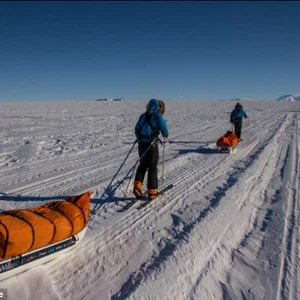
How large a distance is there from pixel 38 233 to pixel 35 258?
0.96 feet

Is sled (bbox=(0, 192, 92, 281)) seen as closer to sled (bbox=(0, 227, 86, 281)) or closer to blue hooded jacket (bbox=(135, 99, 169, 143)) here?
sled (bbox=(0, 227, 86, 281))

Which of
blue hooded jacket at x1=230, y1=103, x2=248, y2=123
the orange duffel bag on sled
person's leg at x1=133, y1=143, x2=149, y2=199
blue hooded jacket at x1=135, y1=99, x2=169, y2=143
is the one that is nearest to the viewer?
the orange duffel bag on sled

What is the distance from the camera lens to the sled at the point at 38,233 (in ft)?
9.35

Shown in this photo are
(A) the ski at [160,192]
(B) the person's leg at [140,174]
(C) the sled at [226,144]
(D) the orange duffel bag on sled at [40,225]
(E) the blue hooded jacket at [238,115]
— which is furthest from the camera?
(E) the blue hooded jacket at [238,115]

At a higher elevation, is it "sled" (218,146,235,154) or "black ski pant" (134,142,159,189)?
"black ski pant" (134,142,159,189)

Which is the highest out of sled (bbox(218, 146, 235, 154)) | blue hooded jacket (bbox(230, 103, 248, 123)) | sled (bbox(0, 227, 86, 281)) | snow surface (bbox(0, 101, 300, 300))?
blue hooded jacket (bbox(230, 103, 248, 123))

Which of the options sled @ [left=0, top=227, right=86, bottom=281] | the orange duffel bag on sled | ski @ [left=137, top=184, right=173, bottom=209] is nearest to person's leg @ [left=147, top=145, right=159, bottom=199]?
ski @ [left=137, top=184, right=173, bottom=209]

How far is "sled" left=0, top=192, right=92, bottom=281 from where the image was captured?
2.85 m

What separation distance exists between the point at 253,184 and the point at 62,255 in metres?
4.32

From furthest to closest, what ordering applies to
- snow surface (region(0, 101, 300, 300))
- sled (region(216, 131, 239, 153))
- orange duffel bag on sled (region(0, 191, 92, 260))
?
sled (region(216, 131, 239, 153)) < snow surface (region(0, 101, 300, 300)) < orange duffel bag on sled (region(0, 191, 92, 260))

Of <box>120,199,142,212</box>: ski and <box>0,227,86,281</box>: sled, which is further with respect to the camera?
<box>120,199,142,212</box>: ski

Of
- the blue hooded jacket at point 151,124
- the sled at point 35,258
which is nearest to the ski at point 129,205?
the blue hooded jacket at point 151,124

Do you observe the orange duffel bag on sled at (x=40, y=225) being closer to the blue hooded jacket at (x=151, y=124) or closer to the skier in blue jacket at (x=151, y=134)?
the skier in blue jacket at (x=151, y=134)

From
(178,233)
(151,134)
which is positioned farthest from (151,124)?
(178,233)
